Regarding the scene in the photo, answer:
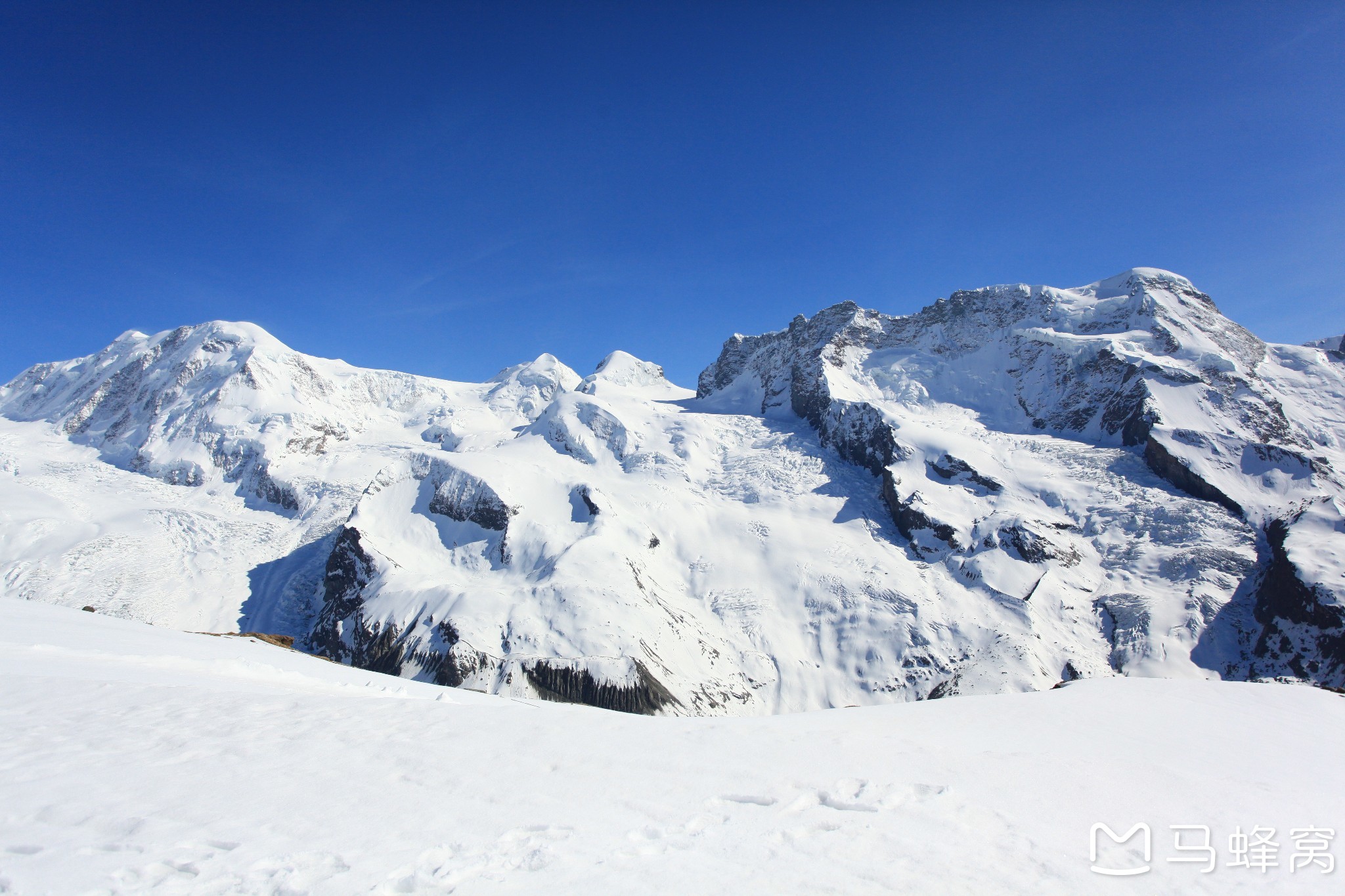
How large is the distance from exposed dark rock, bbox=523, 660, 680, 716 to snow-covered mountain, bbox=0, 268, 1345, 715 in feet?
0.84

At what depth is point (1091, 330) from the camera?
103m

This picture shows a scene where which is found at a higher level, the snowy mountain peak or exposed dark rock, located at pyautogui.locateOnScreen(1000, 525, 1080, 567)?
the snowy mountain peak

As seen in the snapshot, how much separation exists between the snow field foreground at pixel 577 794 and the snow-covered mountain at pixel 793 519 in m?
43.3

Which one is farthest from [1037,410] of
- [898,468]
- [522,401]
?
[522,401]

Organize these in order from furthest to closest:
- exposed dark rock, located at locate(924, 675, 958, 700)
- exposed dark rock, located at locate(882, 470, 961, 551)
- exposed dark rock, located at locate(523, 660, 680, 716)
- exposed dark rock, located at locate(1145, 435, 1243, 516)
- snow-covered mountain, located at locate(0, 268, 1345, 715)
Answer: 1. exposed dark rock, located at locate(882, 470, 961, 551)
2. exposed dark rock, located at locate(1145, 435, 1243, 516)
3. snow-covered mountain, located at locate(0, 268, 1345, 715)
4. exposed dark rock, located at locate(924, 675, 958, 700)
5. exposed dark rock, located at locate(523, 660, 680, 716)

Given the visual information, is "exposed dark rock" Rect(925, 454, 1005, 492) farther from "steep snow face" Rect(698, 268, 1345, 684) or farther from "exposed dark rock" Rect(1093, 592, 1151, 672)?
"exposed dark rock" Rect(1093, 592, 1151, 672)

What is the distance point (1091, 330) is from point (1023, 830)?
122 m

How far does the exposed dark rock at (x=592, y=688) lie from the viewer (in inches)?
2016

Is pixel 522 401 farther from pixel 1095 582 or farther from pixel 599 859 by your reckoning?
pixel 599 859

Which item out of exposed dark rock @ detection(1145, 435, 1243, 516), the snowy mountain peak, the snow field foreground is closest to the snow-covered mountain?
exposed dark rock @ detection(1145, 435, 1243, 516)

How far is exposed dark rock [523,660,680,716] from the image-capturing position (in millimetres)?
51219

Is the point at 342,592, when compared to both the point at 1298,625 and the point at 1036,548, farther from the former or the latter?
the point at 1298,625

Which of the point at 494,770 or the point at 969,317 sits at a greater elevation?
the point at 969,317

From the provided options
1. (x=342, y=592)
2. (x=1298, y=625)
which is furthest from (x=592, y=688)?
(x=1298, y=625)
